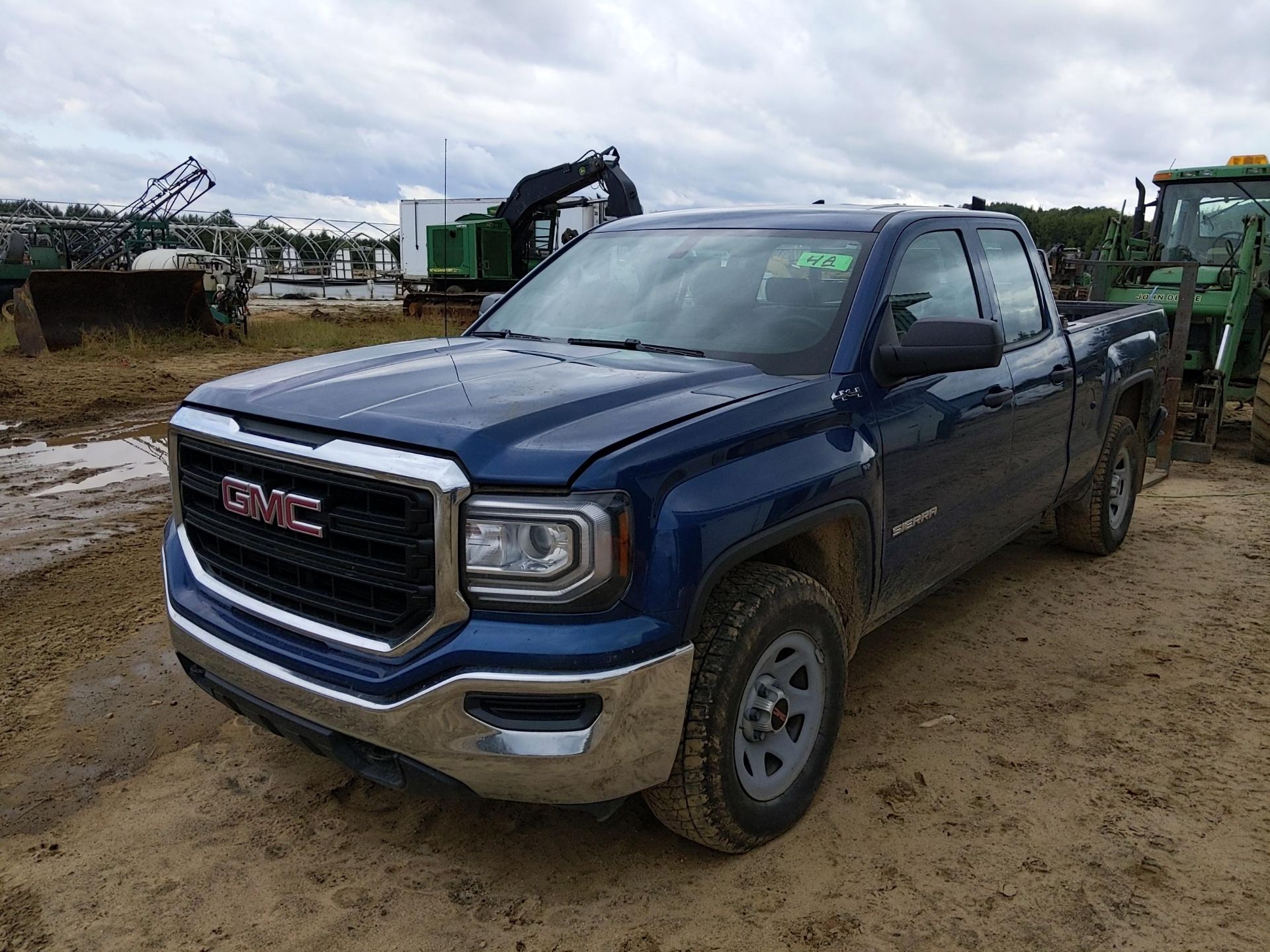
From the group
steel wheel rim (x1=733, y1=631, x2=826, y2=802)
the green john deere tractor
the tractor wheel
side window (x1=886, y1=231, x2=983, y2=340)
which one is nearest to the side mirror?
side window (x1=886, y1=231, x2=983, y2=340)

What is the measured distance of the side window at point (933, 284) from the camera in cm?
346

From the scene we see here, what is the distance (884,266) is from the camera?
11.1 ft

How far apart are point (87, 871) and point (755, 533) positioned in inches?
80.7

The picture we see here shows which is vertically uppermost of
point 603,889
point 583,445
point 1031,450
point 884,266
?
point 884,266

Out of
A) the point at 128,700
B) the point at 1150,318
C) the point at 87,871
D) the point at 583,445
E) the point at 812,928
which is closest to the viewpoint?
the point at 583,445

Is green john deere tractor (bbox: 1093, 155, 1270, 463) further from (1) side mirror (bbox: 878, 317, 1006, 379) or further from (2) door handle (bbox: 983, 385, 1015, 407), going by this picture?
(1) side mirror (bbox: 878, 317, 1006, 379)

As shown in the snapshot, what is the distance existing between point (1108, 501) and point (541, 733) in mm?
4344

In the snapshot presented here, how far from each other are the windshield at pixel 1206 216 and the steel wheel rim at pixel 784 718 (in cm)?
846

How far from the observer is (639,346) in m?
3.43

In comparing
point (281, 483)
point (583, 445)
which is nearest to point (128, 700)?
point (281, 483)

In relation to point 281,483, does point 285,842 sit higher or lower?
lower

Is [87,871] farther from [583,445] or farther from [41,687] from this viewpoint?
[583,445]

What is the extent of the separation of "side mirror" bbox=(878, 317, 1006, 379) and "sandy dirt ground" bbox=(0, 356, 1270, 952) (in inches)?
52.9

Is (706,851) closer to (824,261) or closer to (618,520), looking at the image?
(618,520)
